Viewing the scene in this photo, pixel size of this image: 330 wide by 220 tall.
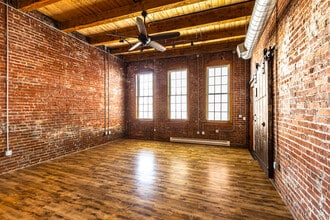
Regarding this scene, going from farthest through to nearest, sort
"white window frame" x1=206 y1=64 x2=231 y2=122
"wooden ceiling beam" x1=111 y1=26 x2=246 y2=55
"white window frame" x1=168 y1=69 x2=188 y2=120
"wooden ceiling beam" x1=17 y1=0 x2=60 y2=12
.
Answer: "white window frame" x1=168 y1=69 x2=188 y2=120
"white window frame" x1=206 y1=64 x2=231 y2=122
"wooden ceiling beam" x1=111 y1=26 x2=246 y2=55
"wooden ceiling beam" x1=17 y1=0 x2=60 y2=12

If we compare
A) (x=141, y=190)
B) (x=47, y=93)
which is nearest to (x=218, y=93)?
(x=141, y=190)

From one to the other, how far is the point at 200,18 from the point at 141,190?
13.6 feet

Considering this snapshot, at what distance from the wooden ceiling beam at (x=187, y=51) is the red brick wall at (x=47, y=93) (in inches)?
58.0

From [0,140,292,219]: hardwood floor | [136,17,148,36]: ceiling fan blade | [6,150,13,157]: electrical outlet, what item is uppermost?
[136,17,148,36]: ceiling fan blade

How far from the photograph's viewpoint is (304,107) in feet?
6.10

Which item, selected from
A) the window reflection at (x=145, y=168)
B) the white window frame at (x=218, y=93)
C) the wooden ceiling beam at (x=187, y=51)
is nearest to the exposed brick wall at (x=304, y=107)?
the window reflection at (x=145, y=168)

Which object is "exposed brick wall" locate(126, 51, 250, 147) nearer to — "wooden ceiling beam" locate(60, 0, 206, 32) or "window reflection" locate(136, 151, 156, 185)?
"window reflection" locate(136, 151, 156, 185)

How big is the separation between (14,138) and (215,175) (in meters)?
4.37

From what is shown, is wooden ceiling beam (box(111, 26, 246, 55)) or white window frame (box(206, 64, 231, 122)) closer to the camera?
wooden ceiling beam (box(111, 26, 246, 55))

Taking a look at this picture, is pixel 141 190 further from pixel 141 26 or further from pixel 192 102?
pixel 192 102

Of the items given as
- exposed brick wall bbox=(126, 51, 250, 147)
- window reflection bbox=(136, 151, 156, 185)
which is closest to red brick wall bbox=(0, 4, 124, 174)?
exposed brick wall bbox=(126, 51, 250, 147)

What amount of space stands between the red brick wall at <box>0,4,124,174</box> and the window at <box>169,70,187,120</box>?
8.88 ft

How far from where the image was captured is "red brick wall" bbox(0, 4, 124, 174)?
365 cm

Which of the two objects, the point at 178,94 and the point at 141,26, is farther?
the point at 178,94
